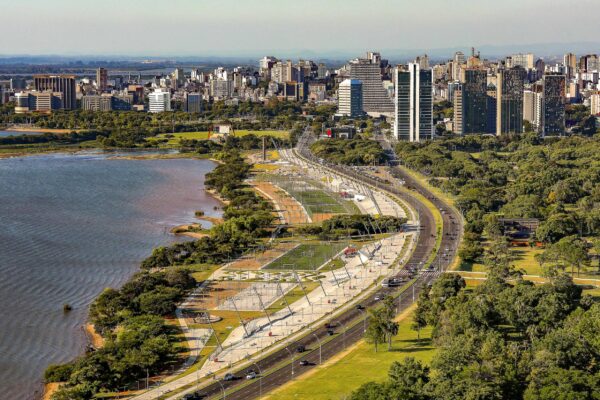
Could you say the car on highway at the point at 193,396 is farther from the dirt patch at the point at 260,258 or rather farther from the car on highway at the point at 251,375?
the dirt patch at the point at 260,258

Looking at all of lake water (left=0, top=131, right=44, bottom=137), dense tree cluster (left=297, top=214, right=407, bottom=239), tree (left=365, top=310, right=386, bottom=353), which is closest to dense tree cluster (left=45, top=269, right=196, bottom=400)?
tree (left=365, top=310, right=386, bottom=353)

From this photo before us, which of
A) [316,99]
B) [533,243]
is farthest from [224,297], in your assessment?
[316,99]

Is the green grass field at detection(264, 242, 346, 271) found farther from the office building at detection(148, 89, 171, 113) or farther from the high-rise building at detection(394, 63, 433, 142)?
the office building at detection(148, 89, 171, 113)

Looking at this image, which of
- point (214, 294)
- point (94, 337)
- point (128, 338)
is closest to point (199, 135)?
point (214, 294)

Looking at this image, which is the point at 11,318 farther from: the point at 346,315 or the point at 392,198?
the point at 392,198

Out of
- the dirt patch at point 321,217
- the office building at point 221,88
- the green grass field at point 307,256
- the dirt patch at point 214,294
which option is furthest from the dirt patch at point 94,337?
the office building at point 221,88
